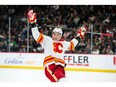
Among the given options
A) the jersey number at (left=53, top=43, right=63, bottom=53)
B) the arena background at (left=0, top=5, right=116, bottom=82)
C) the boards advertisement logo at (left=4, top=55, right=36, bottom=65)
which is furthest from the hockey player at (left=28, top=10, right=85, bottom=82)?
the boards advertisement logo at (left=4, top=55, right=36, bottom=65)

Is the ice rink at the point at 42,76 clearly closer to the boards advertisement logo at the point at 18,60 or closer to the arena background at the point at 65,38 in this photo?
Result: the arena background at the point at 65,38

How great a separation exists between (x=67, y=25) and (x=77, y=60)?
4.95 ft

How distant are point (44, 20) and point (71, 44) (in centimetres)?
368

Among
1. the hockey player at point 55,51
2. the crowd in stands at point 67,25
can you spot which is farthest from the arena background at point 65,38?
the hockey player at point 55,51

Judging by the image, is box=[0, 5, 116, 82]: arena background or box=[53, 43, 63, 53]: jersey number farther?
box=[0, 5, 116, 82]: arena background

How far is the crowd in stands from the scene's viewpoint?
8180 mm

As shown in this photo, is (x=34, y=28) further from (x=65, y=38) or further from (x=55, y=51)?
(x=65, y=38)

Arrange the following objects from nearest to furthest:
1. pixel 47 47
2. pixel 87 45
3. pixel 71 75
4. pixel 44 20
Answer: pixel 47 47
pixel 71 75
pixel 87 45
pixel 44 20

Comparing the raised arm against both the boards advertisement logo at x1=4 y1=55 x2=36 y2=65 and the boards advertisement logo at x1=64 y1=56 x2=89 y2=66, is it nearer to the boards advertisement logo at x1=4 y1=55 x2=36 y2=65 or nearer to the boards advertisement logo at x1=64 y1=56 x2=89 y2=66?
the boards advertisement logo at x1=64 y1=56 x2=89 y2=66

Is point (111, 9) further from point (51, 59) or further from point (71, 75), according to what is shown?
point (51, 59)

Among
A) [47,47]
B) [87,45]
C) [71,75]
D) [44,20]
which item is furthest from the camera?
[44,20]

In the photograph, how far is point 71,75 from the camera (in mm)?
7539

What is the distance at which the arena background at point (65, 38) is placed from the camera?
7.65 metres

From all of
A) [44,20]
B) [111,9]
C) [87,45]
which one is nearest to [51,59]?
[87,45]
